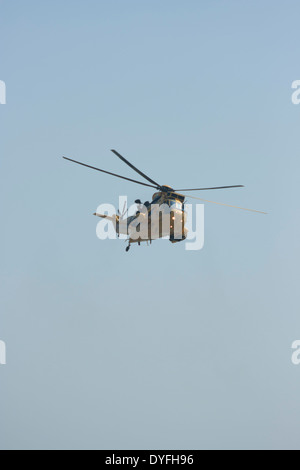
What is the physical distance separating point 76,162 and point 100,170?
263 cm

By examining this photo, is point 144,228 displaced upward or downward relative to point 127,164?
downward
